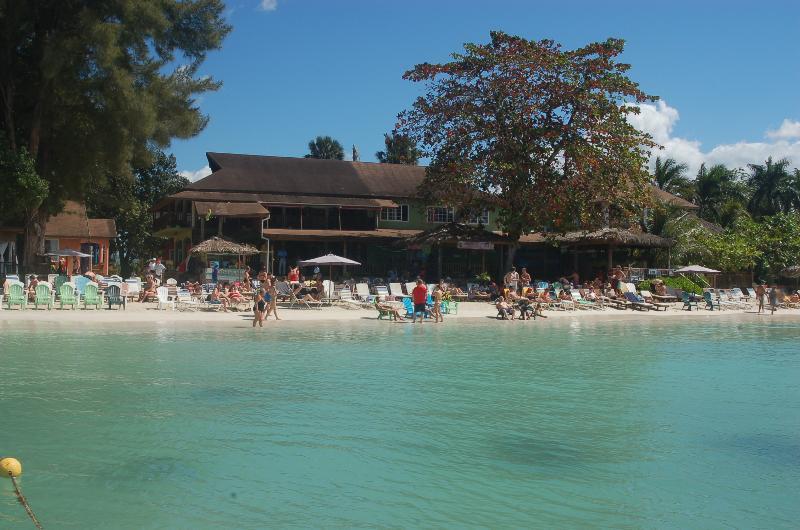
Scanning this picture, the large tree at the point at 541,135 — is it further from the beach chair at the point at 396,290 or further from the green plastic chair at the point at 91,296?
the green plastic chair at the point at 91,296

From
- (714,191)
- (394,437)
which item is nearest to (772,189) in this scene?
(714,191)

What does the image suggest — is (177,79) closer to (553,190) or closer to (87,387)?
(553,190)

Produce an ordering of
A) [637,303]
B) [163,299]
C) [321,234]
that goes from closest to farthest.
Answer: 1. [163,299]
2. [637,303]
3. [321,234]

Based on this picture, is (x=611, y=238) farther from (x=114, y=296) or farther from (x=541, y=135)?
(x=114, y=296)

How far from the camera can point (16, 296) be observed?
22.3 metres

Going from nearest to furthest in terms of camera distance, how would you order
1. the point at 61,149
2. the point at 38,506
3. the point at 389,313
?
the point at 38,506
the point at 389,313
the point at 61,149

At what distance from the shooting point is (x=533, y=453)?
8.54 meters

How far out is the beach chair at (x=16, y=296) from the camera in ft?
73.0

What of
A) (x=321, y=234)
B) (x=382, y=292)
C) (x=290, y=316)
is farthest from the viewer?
(x=321, y=234)

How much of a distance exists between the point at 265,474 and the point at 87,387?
5066mm

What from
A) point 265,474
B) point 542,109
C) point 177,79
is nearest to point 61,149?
point 177,79

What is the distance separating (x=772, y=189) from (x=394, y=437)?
186 ft

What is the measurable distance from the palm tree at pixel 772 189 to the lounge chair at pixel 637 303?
3319 cm

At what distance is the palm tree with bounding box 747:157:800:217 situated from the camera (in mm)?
57625
